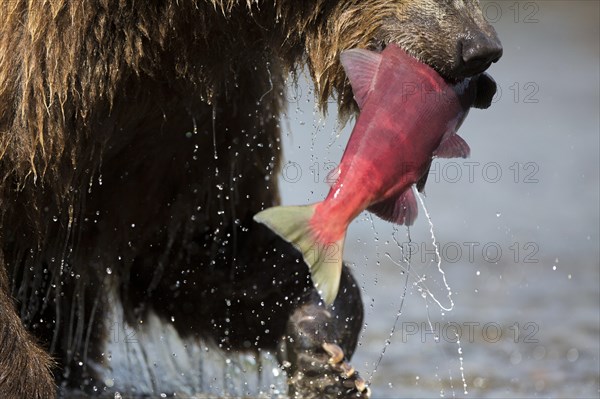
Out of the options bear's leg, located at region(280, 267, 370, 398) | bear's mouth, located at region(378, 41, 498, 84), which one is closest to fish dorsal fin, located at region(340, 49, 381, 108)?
bear's mouth, located at region(378, 41, 498, 84)

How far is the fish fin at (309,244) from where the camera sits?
10.5ft

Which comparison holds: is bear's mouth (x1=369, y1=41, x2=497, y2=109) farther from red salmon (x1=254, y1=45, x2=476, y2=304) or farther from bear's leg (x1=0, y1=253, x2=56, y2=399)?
bear's leg (x1=0, y1=253, x2=56, y2=399)

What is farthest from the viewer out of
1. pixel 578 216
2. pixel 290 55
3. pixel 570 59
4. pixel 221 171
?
pixel 570 59

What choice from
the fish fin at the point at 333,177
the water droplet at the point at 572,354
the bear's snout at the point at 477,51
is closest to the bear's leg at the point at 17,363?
the fish fin at the point at 333,177

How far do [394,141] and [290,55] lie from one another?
0.78m

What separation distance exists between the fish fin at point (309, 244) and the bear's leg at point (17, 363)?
109cm

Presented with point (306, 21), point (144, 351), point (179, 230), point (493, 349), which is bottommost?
point (493, 349)

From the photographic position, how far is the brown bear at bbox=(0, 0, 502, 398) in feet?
12.3

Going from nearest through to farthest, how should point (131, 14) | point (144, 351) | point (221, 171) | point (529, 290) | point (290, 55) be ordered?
1. point (131, 14)
2. point (290, 55)
3. point (221, 171)
4. point (144, 351)
5. point (529, 290)

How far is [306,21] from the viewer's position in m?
3.89

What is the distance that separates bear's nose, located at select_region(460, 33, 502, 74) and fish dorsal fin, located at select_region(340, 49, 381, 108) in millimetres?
282

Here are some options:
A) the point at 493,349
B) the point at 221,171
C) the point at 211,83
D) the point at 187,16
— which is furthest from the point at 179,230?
the point at 493,349

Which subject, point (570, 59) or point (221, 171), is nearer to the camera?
point (221, 171)

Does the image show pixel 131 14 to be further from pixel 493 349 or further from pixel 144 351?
pixel 493 349
